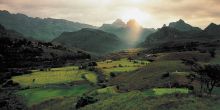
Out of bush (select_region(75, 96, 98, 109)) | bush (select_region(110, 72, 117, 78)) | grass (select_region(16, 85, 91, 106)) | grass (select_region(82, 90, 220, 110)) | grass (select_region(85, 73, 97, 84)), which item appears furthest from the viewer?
bush (select_region(110, 72, 117, 78))

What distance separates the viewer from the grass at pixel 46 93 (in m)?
103

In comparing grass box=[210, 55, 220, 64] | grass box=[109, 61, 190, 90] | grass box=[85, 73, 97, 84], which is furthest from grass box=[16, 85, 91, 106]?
grass box=[210, 55, 220, 64]

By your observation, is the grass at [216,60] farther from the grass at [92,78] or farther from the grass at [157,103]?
the grass at [157,103]

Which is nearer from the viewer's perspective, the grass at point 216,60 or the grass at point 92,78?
the grass at point 92,78

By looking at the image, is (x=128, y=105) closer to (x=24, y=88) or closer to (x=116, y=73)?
(x=24, y=88)

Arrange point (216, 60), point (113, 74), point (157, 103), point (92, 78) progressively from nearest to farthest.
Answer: point (157, 103), point (92, 78), point (113, 74), point (216, 60)

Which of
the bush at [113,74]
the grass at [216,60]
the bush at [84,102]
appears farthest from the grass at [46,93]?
the grass at [216,60]

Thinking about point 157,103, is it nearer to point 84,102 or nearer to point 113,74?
point 84,102

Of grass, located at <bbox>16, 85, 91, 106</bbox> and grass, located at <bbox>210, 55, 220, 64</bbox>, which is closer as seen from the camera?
grass, located at <bbox>16, 85, 91, 106</bbox>

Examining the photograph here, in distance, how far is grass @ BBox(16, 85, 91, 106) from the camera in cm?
10329

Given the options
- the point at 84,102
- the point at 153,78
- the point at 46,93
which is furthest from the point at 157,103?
the point at 46,93

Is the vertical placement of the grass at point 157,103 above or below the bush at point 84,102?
above

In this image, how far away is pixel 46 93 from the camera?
11156cm

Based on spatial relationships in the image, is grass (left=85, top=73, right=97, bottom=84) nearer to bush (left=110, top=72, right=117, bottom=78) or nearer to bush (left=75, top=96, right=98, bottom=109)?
bush (left=110, top=72, right=117, bottom=78)
